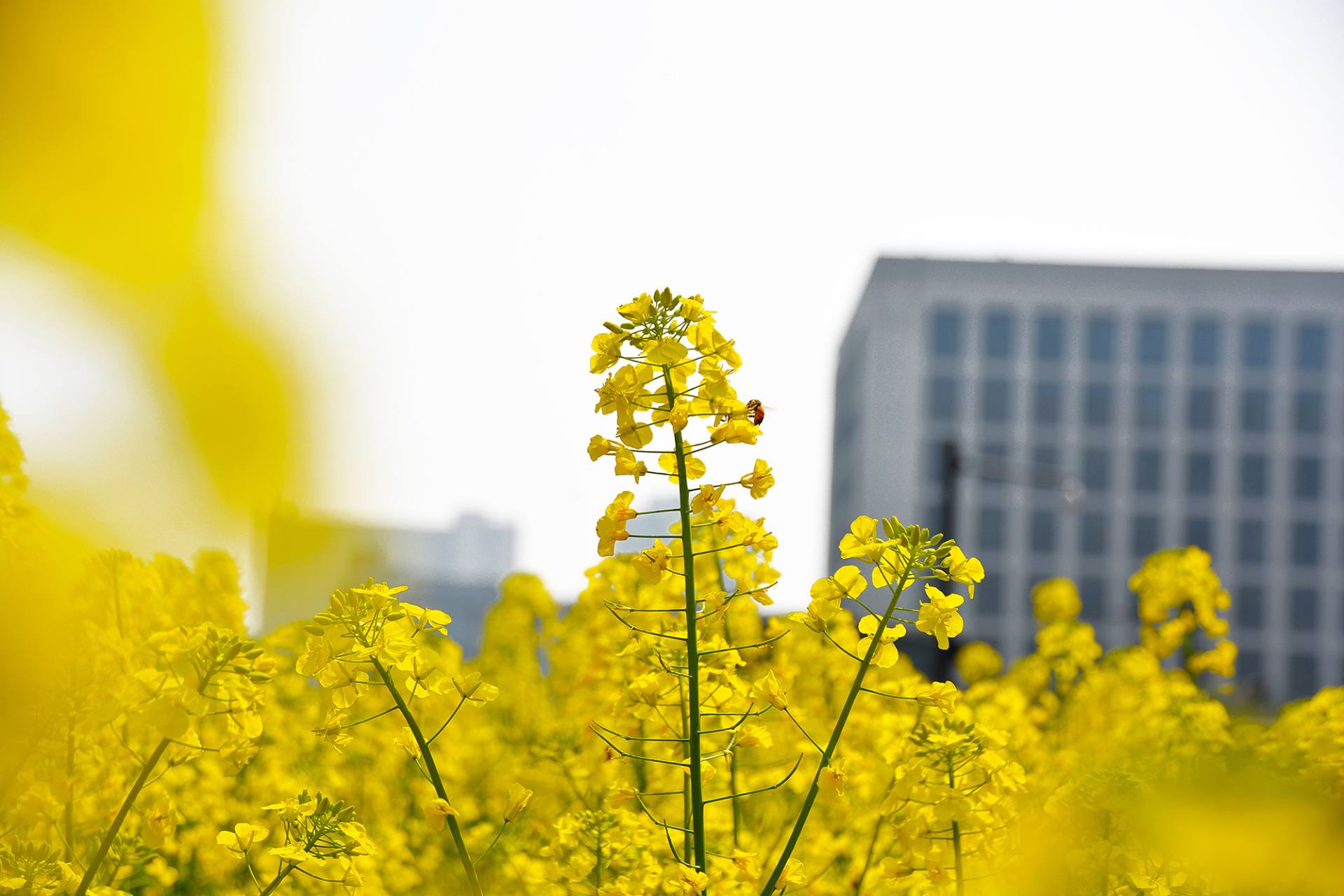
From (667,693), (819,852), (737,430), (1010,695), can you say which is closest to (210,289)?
(737,430)

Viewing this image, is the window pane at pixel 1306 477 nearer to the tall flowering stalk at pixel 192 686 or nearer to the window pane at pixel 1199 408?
the window pane at pixel 1199 408

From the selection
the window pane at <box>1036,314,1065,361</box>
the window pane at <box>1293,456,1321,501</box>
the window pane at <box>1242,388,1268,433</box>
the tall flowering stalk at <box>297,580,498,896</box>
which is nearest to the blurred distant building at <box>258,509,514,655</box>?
the tall flowering stalk at <box>297,580,498,896</box>

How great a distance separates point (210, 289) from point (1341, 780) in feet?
4.67

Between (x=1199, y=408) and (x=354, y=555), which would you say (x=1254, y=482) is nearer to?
(x=1199, y=408)

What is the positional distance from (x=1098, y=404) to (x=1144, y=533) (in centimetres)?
441

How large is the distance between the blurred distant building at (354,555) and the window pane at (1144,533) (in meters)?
38.3

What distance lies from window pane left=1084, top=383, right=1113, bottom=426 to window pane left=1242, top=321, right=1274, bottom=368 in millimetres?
4420

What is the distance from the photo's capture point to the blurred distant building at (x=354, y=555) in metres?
0.31

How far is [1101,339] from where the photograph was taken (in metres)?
37.3

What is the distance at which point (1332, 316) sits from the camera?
36031 millimetres

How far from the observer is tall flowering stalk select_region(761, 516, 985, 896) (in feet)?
3.05

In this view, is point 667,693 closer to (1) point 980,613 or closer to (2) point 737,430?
(2) point 737,430

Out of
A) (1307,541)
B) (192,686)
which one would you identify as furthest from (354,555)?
(1307,541)

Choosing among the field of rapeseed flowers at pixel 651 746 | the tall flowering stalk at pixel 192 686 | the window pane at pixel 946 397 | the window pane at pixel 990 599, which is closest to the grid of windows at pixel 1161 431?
the window pane at pixel 946 397
